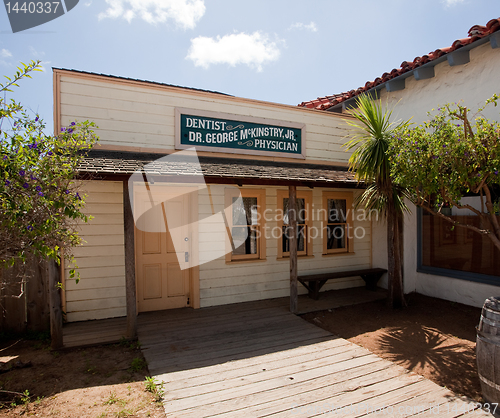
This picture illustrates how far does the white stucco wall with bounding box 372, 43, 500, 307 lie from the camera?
616 cm

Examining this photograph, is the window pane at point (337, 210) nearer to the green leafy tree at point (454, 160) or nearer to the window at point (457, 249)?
the window at point (457, 249)

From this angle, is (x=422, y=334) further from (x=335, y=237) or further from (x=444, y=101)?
(x=444, y=101)

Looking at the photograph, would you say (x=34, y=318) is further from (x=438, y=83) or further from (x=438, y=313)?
(x=438, y=83)

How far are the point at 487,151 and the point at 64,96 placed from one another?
652cm

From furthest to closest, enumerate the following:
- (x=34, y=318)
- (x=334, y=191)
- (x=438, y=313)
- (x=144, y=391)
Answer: (x=334, y=191) → (x=438, y=313) → (x=34, y=318) → (x=144, y=391)

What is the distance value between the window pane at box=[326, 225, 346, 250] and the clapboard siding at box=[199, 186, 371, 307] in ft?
0.86

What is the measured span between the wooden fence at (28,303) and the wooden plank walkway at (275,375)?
5.30 ft

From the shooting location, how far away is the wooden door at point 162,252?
20.7 ft

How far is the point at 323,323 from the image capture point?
5.70m

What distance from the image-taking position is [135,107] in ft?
19.8

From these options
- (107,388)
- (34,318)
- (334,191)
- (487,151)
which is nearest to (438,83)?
(334,191)

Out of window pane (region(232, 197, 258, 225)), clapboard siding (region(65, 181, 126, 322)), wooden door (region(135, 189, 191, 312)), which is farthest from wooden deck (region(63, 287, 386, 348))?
window pane (region(232, 197, 258, 225))

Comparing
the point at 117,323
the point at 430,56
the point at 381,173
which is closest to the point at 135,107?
the point at 117,323

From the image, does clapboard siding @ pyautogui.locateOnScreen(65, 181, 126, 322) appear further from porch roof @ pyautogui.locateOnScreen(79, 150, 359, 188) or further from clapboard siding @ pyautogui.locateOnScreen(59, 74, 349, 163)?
clapboard siding @ pyautogui.locateOnScreen(59, 74, 349, 163)
